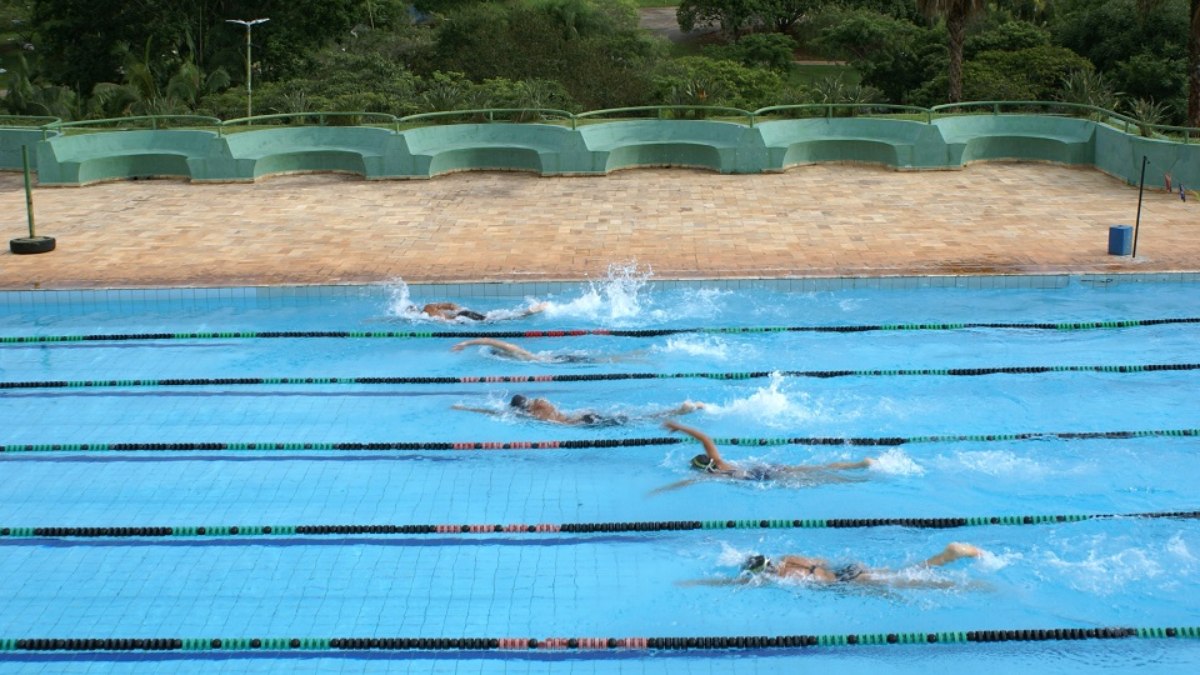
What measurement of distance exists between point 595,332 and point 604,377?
1.04 metres

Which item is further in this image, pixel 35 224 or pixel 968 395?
pixel 35 224

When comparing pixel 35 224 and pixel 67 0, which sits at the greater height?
pixel 67 0

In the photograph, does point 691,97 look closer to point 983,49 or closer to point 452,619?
point 983,49

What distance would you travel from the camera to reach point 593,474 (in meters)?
8.48

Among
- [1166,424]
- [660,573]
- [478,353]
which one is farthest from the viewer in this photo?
[478,353]

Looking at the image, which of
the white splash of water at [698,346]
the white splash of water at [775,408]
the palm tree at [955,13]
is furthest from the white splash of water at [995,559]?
the palm tree at [955,13]

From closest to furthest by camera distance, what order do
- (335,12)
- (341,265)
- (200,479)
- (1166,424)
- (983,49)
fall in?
(200,479) < (1166,424) < (341,265) < (983,49) < (335,12)

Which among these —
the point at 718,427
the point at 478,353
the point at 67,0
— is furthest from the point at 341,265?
the point at 67,0

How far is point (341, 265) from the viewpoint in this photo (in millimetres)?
12484

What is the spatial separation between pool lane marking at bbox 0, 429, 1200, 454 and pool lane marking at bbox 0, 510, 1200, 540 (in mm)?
1192

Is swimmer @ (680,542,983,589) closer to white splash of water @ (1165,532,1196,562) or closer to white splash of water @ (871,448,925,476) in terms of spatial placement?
white splash of water @ (1165,532,1196,562)

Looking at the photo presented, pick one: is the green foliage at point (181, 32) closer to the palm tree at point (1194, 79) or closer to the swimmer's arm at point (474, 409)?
the palm tree at point (1194, 79)

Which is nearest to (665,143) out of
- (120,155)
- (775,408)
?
(120,155)

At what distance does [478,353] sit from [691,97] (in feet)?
29.3
